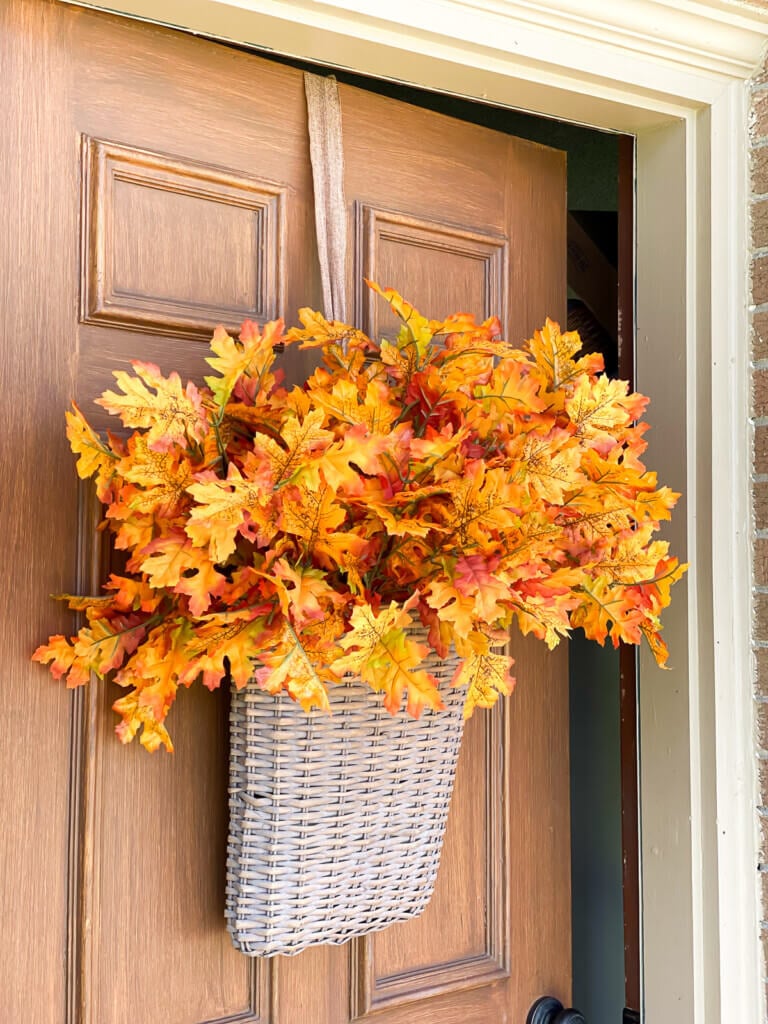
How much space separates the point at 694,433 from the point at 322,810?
2.06ft

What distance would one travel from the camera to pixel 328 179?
105 centimetres

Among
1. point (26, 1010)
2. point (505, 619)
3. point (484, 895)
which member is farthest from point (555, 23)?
point (26, 1010)

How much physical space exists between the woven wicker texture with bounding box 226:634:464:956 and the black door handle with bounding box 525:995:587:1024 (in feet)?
1.44

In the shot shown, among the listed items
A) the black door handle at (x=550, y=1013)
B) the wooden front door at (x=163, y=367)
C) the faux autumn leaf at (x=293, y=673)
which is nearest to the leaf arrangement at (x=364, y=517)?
the faux autumn leaf at (x=293, y=673)

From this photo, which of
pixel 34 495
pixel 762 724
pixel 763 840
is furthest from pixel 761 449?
pixel 34 495

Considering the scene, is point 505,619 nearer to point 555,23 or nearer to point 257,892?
point 257,892

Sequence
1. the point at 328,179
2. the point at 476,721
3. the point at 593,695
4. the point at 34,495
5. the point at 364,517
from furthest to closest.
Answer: the point at 593,695 → the point at 476,721 → the point at 328,179 → the point at 34,495 → the point at 364,517

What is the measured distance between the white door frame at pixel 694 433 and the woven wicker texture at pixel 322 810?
391mm

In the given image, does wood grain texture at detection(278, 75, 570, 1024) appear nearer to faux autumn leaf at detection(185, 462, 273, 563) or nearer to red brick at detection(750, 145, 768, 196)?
red brick at detection(750, 145, 768, 196)

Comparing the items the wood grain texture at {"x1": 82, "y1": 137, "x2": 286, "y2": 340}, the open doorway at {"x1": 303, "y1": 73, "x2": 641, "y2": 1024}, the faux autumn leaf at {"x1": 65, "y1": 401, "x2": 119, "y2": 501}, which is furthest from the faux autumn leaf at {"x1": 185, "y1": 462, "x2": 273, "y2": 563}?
the open doorway at {"x1": 303, "y1": 73, "x2": 641, "y2": 1024}

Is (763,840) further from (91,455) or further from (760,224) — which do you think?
(91,455)

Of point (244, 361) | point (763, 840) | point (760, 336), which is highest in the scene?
point (760, 336)

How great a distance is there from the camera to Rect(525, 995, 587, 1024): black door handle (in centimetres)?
121

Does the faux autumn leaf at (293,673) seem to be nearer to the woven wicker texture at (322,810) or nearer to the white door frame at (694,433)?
the woven wicker texture at (322,810)
